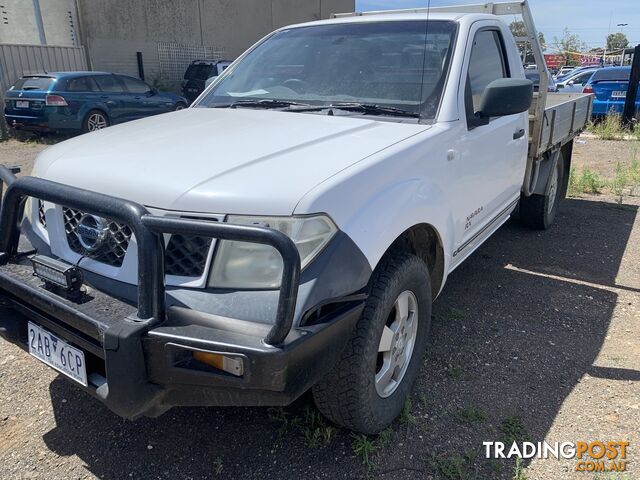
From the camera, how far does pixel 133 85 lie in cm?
1312

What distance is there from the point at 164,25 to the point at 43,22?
410 centimetres

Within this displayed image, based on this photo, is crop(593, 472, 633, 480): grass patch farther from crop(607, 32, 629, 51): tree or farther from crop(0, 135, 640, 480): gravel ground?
crop(607, 32, 629, 51): tree

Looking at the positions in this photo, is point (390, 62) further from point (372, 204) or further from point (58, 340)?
point (58, 340)

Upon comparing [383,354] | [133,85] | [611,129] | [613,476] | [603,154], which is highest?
[133,85]

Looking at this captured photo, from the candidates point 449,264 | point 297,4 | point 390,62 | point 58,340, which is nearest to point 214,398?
point 58,340

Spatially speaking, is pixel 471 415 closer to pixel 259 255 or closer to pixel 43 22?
pixel 259 255

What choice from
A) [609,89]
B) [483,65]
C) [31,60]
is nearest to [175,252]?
[483,65]

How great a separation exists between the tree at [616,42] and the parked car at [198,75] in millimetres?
48775

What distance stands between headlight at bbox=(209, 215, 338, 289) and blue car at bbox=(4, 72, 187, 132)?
1096 centimetres

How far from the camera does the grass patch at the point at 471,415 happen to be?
8.71 ft

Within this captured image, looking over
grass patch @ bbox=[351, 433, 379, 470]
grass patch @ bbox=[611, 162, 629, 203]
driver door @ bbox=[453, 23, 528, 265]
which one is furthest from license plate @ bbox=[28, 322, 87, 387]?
grass patch @ bbox=[611, 162, 629, 203]

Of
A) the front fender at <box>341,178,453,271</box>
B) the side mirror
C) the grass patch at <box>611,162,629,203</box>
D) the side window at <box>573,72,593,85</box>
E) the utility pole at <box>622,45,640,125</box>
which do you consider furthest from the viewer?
the side window at <box>573,72,593,85</box>

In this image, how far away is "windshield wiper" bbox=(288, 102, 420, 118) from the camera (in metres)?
2.89

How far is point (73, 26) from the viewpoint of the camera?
16391 mm
